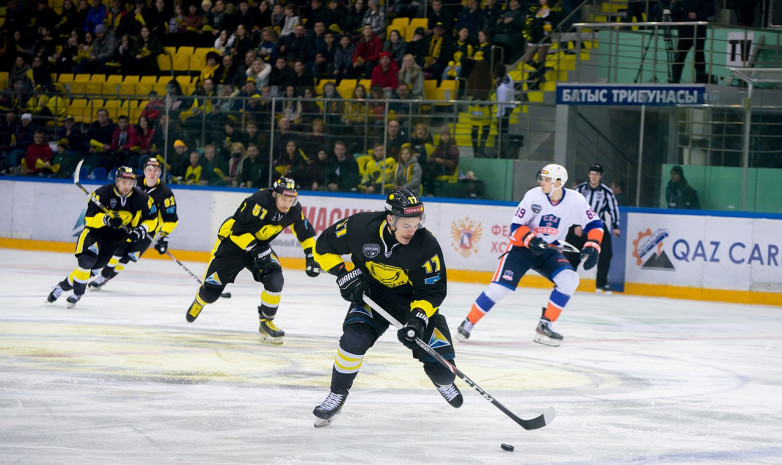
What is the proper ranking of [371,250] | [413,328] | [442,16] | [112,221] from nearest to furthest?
[413,328], [371,250], [112,221], [442,16]

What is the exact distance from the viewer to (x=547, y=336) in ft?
27.3

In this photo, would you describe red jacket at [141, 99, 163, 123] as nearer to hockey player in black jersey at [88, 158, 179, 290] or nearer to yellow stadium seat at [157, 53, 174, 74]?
yellow stadium seat at [157, 53, 174, 74]

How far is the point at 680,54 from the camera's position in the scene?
44.9ft

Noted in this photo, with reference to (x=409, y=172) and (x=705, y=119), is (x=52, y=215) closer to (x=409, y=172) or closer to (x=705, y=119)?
(x=409, y=172)

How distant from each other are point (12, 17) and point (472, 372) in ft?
50.3

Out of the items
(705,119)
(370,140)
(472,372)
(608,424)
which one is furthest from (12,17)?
(608,424)

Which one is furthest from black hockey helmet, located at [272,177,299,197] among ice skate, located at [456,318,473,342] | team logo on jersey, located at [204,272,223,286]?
ice skate, located at [456,318,473,342]

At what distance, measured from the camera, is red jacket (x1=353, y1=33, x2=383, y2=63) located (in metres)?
15.6

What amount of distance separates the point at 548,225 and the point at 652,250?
4.42 m

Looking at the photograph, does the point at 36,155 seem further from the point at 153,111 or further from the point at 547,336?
the point at 547,336

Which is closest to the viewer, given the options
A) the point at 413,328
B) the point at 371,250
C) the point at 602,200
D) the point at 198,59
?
the point at 413,328

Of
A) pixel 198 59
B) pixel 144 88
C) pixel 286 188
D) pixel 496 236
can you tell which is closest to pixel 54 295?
pixel 286 188

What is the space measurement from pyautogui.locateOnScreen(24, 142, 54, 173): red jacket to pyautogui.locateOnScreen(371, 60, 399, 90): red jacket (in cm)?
458

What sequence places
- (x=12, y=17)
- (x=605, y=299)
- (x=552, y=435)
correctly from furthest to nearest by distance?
(x=12, y=17) < (x=605, y=299) < (x=552, y=435)
